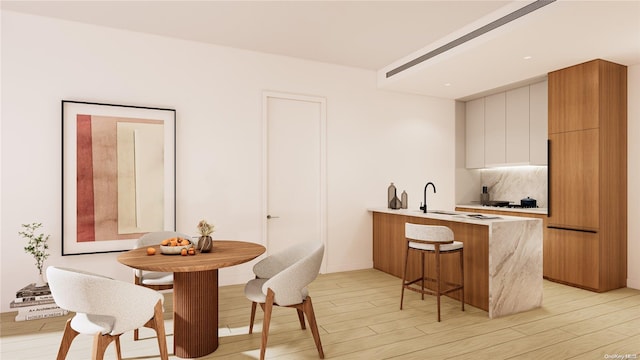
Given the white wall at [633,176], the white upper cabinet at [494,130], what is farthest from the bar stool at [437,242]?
the white upper cabinet at [494,130]

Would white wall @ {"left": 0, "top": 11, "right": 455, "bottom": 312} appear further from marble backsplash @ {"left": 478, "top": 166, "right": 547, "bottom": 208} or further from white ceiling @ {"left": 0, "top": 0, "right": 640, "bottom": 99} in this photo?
marble backsplash @ {"left": 478, "top": 166, "right": 547, "bottom": 208}

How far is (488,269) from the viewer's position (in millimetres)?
3400

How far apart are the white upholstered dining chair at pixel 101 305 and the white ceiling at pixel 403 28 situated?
8.43 ft

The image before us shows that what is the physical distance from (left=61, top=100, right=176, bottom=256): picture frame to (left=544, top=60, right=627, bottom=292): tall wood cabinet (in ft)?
14.8

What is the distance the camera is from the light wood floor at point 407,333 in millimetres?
2641

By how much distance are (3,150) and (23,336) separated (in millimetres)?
1728

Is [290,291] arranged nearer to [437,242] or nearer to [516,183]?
[437,242]

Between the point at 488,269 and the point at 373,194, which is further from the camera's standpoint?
the point at 373,194

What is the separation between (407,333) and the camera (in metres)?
2.99

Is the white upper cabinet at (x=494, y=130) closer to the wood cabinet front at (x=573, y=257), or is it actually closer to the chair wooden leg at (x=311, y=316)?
the wood cabinet front at (x=573, y=257)

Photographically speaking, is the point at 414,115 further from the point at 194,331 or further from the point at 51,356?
the point at 51,356

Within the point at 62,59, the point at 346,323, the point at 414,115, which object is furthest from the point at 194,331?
the point at 414,115

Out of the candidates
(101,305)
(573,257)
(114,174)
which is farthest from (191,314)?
(573,257)

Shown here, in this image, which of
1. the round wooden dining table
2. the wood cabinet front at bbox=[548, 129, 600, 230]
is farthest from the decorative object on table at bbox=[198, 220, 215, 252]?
the wood cabinet front at bbox=[548, 129, 600, 230]
